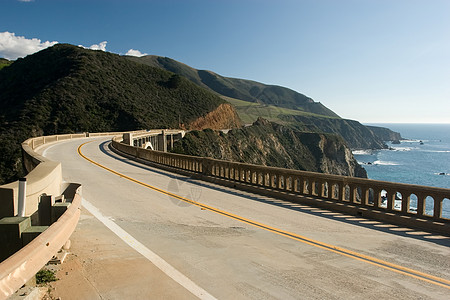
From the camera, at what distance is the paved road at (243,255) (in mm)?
4434

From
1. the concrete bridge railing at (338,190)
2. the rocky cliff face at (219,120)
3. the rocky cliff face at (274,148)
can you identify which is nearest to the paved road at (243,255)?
the concrete bridge railing at (338,190)

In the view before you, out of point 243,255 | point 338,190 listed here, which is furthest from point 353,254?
point 338,190

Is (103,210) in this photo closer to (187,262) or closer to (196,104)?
(187,262)

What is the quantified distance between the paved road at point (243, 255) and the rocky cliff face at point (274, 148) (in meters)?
57.9

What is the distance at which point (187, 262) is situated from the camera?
5320 millimetres

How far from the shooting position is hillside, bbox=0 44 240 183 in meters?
62.6

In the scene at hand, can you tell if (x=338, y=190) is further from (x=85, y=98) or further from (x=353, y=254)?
(x=85, y=98)

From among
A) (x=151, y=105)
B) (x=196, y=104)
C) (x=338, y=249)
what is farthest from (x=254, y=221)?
(x=196, y=104)

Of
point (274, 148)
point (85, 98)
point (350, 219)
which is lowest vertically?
point (274, 148)

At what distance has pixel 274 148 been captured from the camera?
330 ft

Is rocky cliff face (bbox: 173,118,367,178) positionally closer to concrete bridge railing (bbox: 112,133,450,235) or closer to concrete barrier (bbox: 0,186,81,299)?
concrete bridge railing (bbox: 112,133,450,235)

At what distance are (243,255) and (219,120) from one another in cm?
9631

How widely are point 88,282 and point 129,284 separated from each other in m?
0.55

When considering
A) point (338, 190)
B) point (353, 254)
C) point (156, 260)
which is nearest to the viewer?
point (156, 260)
